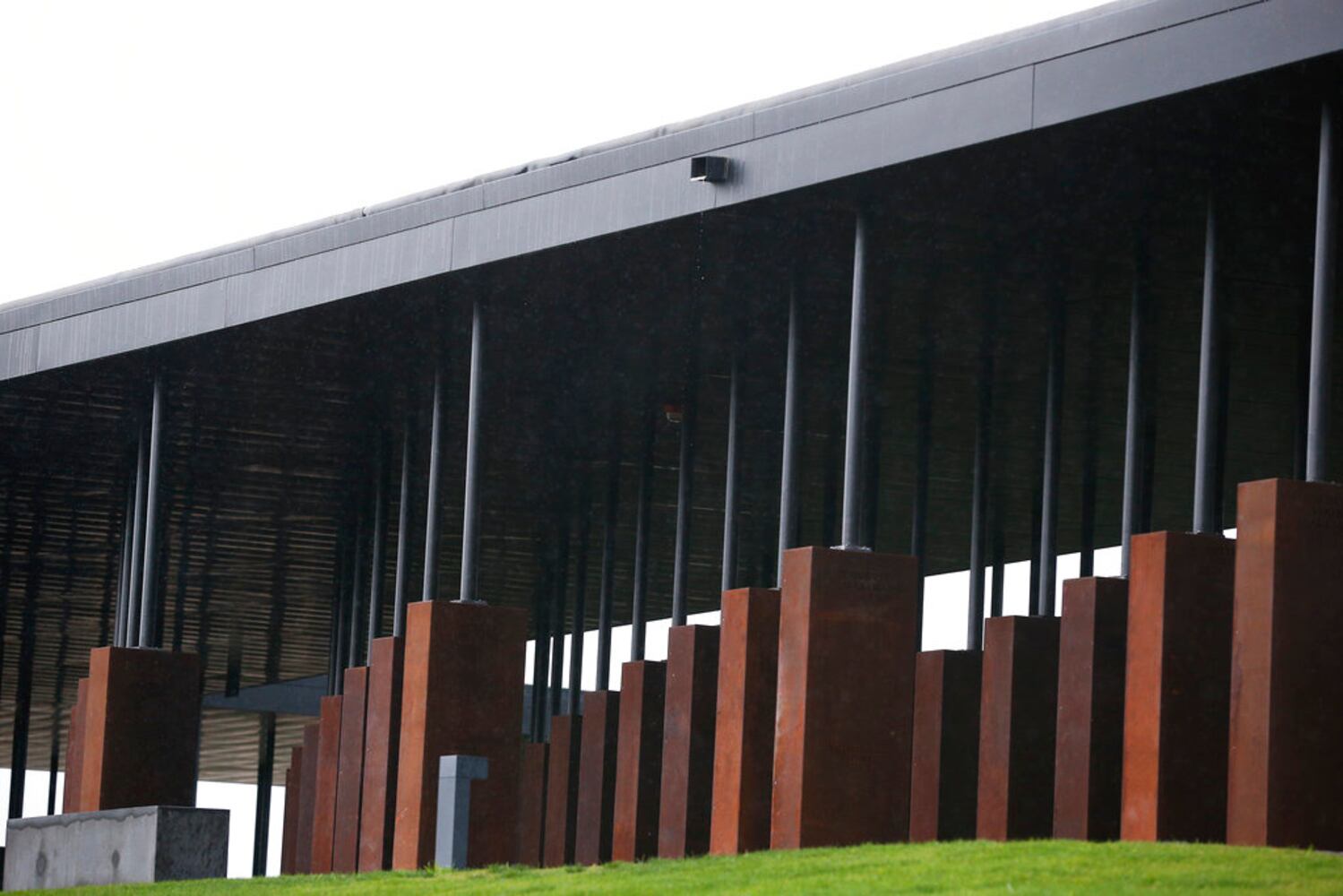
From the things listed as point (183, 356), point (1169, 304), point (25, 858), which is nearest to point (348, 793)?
point (25, 858)

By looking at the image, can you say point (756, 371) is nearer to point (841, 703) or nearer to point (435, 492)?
point (435, 492)

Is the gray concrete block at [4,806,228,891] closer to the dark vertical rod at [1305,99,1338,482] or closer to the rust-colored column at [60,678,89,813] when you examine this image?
the rust-colored column at [60,678,89,813]

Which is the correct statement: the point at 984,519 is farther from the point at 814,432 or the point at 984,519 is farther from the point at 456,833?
the point at 456,833

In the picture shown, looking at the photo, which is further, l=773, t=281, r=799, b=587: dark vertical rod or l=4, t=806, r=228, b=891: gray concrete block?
l=4, t=806, r=228, b=891: gray concrete block

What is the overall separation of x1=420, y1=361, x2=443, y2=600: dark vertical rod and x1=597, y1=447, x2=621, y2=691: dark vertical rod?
5.18 meters

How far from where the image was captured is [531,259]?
71.5ft

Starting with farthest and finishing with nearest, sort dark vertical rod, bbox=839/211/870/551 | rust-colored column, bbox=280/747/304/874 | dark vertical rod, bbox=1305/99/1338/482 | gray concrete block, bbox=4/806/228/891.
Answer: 1. rust-colored column, bbox=280/747/304/874
2. gray concrete block, bbox=4/806/228/891
3. dark vertical rod, bbox=839/211/870/551
4. dark vertical rod, bbox=1305/99/1338/482

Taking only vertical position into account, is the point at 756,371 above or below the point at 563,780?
above

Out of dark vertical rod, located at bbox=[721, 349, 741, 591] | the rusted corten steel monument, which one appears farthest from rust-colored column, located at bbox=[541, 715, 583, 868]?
dark vertical rod, located at bbox=[721, 349, 741, 591]

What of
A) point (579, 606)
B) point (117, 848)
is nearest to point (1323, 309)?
point (117, 848)

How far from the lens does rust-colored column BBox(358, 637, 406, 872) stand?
25.0 metres

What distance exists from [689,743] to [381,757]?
3.22 m

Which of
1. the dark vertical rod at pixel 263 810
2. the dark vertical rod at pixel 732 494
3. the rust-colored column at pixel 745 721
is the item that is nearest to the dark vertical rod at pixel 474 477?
the dark vertical rod at pixel 732 494

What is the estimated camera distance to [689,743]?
82.0ft
